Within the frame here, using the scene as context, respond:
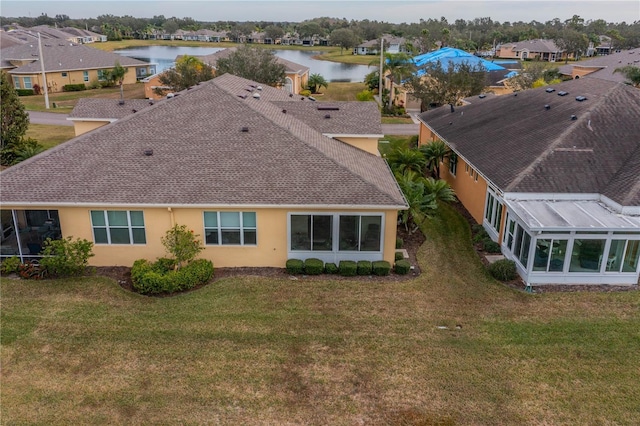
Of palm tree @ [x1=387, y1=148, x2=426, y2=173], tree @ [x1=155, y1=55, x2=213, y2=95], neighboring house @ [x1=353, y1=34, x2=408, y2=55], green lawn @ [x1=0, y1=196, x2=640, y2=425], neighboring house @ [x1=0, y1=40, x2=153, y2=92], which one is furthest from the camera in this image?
neighboring house @ [x1=353, y1=34, x2=408, y2=55]

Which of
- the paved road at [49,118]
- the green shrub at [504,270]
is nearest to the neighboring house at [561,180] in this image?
the green shrub at [504,270]

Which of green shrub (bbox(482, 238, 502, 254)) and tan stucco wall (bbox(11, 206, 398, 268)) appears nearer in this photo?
tan stucco wall (bbox(11, 206, 398, 268))

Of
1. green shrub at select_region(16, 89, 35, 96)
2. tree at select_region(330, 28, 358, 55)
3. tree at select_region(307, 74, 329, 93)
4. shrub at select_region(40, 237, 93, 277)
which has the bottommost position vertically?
shrub at select_region(40, 237, 93, 277)

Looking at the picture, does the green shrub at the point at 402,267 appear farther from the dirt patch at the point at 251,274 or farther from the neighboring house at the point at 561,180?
the neighboring house at the point at 561,180

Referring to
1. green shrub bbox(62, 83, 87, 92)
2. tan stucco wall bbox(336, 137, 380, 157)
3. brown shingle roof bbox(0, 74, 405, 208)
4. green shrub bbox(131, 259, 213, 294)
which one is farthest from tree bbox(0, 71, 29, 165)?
green shrub bbox(62, 83, 87, 92)

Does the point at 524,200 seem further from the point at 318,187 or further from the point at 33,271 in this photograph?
the point at 33,271

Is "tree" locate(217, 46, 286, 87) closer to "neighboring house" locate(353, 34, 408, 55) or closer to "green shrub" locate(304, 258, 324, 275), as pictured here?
"green shrub" locate(304, 258, 324, 275)

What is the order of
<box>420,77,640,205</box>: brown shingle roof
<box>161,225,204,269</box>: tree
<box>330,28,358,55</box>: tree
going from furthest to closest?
<box>330,28,358,55</box>: tree
<box>420,77,640,205</box>: brown shingle roof
<box>161,225,204,269</box>: tree

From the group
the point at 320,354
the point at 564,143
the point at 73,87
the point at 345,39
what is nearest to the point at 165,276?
the point at 320,354
